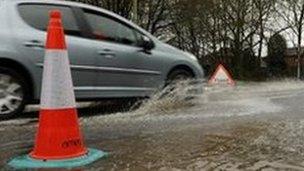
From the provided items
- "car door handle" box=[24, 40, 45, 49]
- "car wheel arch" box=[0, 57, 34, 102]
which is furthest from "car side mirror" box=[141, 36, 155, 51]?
"car wheel arch" box=[0, 57, 34, 102]

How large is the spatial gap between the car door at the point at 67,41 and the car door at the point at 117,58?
0.66 ft

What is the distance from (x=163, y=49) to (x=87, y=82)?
1.80 metres

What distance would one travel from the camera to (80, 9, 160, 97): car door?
9555mm

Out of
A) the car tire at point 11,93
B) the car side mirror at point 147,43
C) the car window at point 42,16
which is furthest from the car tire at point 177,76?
the car tire at point 11,93

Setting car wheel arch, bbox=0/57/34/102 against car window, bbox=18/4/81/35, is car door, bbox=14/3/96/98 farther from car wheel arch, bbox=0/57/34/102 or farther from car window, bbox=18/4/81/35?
Result: car wheel arch, bbox=0/57/34/102

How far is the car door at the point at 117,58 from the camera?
955cm

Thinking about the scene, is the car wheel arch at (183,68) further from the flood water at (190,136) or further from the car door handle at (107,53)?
the car door handle at (107,53)

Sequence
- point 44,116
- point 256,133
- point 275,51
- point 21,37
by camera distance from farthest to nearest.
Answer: point 275,51 → point 21,37 → point 256,133 → point 44,116

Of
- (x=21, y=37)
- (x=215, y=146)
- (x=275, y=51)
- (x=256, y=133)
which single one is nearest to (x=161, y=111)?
(x=21, y=37)

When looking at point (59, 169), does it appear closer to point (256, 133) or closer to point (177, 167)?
point (177, 167)

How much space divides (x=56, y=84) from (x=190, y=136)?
172 cm

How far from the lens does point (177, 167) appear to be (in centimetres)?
523

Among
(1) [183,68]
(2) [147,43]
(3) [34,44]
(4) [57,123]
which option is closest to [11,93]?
(3) [34,44]

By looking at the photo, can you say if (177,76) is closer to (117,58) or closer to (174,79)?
(174,79)
